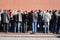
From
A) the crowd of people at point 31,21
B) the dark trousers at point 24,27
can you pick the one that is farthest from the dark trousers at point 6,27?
the dark trousers at point 24,27

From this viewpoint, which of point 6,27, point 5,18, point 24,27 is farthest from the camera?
point 6,27

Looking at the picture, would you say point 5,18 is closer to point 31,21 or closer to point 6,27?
point 6,27

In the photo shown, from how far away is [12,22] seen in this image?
17.4m

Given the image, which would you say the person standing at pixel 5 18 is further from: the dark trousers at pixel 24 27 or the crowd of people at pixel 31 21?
the dark trousers at pixel 24 27

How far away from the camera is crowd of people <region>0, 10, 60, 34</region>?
55.6 feet

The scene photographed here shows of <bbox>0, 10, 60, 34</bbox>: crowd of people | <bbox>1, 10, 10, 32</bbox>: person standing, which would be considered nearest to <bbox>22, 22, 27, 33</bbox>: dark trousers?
<bbox>0, 10, 60, 34</bbox>: crowd of people

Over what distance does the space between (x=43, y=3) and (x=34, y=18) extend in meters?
7.75

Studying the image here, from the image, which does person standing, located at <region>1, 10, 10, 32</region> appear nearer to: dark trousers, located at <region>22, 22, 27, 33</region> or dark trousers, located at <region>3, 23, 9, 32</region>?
dark trousers, located at <region>3, 23, 9, 32</region>

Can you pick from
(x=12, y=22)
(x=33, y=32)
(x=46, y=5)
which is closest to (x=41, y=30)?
(x=33, y=32)

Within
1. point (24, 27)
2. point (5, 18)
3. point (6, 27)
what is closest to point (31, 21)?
point (24, 27)

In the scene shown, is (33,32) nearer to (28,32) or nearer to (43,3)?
(28,32)

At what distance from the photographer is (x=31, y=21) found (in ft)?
55.6

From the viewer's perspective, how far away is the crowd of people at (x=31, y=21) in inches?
667

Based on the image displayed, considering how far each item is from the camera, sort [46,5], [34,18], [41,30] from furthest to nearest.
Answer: [46,5], [41,30], [34,18]
